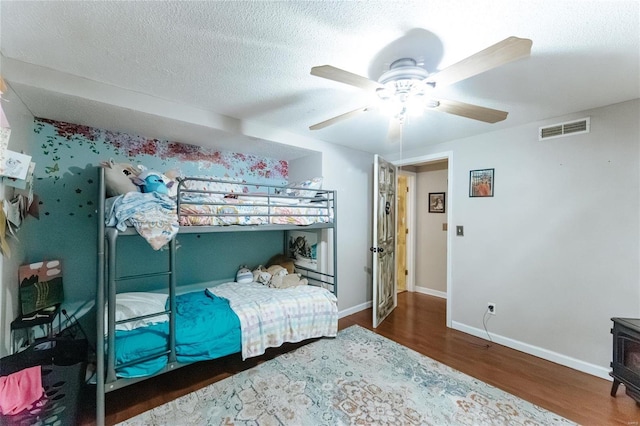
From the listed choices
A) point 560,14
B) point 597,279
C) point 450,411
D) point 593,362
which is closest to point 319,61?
point 560,14

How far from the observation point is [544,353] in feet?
8.29

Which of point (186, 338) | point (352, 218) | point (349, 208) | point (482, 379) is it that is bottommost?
point (482, 379)

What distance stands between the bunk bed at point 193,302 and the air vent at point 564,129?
2193 millimetres

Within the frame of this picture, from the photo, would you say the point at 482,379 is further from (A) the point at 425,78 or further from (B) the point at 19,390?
(B) the point at 19,390

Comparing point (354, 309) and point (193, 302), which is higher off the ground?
point (193, 302)

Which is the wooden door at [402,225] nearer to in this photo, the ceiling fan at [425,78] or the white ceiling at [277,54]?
the white ceiling at [277,54]

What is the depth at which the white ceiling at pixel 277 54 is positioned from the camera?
3.93 ft

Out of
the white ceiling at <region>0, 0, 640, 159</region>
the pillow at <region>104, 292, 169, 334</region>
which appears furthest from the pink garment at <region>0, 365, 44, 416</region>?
the white ceiling at <region>0, 0, 640, 159</region>

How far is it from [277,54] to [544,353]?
Result: 3.53 metres

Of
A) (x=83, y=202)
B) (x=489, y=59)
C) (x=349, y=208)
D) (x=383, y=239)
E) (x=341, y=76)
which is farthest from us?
(x=349, y=208)

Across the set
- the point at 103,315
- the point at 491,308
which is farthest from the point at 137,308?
the point at 491,308

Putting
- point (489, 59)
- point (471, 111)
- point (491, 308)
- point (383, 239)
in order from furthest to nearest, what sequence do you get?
1. point (383, 239)
2. point (491, 308)
3. point (471, 111)
4. point (489, 59)

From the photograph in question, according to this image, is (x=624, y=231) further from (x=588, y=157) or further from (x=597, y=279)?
(x=588, y=157)

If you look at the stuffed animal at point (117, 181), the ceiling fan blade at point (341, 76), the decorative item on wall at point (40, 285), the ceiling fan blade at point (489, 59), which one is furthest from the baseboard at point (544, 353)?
the decorative item on wall at point (40, 285)
